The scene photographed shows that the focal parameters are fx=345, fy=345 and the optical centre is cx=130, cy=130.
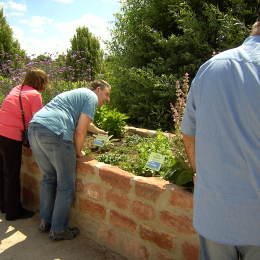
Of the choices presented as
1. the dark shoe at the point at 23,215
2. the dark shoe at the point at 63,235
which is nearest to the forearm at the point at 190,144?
the dark shoe at the point at 63,235

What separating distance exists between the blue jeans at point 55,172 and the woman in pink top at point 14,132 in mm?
498

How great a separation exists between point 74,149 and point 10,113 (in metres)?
1.00

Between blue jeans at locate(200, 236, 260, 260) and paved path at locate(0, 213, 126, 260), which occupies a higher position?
blue jeans at locate(200, 236, 260, 260)

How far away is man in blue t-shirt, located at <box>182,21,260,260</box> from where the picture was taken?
58.1 inches

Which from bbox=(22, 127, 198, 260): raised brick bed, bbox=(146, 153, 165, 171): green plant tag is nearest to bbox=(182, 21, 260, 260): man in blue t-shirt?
bbox=(22, 127, 198, 260): raised brick bed

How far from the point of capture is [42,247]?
3518 millimetres

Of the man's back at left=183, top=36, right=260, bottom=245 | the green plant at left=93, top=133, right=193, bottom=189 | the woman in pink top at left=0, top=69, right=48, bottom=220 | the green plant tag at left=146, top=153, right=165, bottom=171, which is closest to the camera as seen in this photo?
Result: the man's back at left=183, top=36, right=260, bottom=245

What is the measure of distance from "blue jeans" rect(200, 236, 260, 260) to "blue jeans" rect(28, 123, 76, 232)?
2.05 metres

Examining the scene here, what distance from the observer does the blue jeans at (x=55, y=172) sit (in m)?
3.43

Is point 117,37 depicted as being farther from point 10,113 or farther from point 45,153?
point 45,153

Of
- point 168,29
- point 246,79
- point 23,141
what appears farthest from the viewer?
point 168,29

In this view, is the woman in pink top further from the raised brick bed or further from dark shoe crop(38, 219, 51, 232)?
the raised brick bed

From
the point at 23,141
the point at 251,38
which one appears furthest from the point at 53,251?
the point at 251,38

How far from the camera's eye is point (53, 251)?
3.44 m
